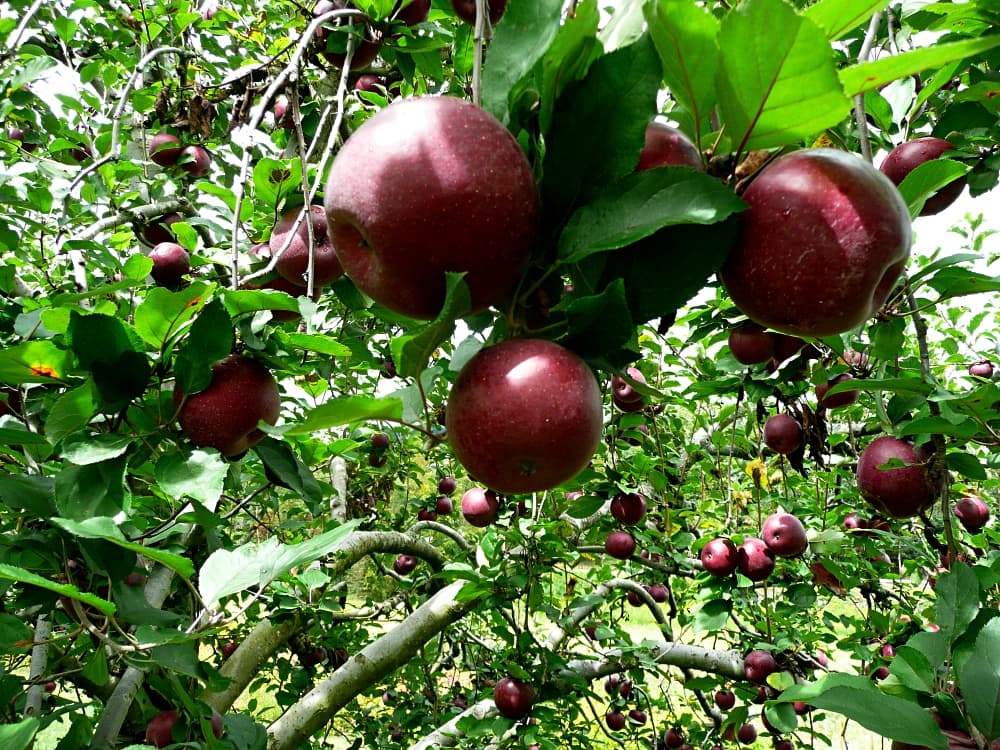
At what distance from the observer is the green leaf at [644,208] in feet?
1.73

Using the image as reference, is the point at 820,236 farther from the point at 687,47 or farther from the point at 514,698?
the point at 514,698

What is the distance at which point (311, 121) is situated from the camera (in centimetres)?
→ 192

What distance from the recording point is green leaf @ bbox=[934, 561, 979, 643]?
1.12 meters

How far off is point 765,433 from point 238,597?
106 inches

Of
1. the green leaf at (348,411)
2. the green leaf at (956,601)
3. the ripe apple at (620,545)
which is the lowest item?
the ripe apple at (620,545)

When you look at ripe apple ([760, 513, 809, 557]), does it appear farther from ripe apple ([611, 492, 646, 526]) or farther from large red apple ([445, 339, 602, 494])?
large red apple ([445, 339, 602, 494])

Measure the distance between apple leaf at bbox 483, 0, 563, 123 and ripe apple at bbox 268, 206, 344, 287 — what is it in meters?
0.73

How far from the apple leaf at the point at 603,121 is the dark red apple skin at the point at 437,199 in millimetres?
37

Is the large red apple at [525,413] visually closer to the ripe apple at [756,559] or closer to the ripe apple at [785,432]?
the ripe apple at [785,432]

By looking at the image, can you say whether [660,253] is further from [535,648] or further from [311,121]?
[535,648]

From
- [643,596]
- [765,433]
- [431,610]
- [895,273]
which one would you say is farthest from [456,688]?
[895,273]

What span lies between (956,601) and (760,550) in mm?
1267

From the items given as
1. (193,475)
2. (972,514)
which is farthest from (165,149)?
(972,514)

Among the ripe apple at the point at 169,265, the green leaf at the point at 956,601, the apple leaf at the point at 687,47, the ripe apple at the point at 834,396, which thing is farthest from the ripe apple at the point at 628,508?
the apple leaf at the point at 687,47
